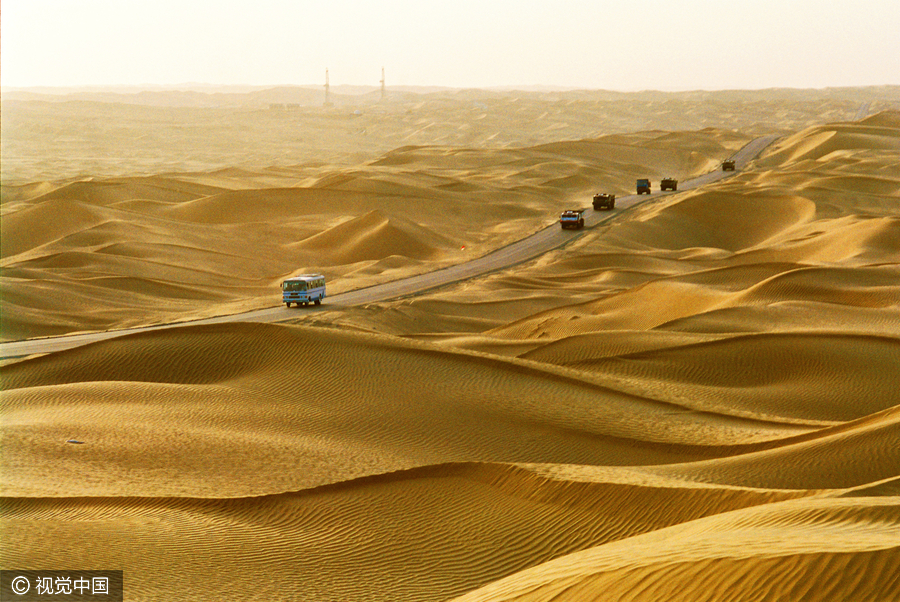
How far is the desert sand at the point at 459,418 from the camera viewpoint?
1064cm

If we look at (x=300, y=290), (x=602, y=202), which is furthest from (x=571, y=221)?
(x=300, y=290)

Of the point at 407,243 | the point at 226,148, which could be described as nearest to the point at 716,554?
the point at 407,243

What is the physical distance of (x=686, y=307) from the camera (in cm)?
3303

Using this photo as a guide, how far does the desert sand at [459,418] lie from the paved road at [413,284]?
47.8 inches

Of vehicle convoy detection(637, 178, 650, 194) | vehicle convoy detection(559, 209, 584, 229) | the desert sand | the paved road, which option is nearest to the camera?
the desert sand

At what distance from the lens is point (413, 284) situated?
1563 inches

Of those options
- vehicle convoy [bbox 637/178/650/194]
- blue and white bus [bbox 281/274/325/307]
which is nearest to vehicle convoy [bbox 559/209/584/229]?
vehicle convoy [bbox 637/178/650/194]

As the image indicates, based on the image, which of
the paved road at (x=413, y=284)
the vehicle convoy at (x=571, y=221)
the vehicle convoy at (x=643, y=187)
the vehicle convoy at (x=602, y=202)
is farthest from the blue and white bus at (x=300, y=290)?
the vehicle convoy at (x=643, y=187)

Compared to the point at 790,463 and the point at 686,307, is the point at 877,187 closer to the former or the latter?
the point at 686,307

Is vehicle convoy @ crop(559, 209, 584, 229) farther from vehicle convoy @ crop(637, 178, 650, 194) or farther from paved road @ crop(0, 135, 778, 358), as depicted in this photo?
vehicle convoy @ crop(637, 178, 650, 194)

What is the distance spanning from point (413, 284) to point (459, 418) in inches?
829

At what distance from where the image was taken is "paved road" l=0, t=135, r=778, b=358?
26953 millimetres

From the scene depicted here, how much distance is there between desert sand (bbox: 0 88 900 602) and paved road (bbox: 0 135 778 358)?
1214 millimetres

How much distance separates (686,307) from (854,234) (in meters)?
18.0
